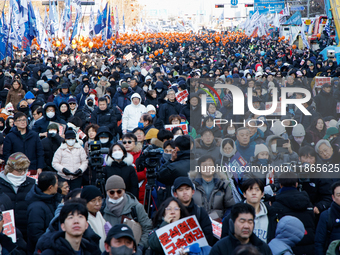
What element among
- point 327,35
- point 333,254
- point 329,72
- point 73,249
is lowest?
point 333,254

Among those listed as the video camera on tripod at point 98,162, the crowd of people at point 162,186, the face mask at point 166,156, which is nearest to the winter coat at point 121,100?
the crowd of people at point 162,186

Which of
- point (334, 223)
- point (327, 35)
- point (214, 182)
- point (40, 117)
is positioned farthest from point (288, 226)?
point (327, 35)

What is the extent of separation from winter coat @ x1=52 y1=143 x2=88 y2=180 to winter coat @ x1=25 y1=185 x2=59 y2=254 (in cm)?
170

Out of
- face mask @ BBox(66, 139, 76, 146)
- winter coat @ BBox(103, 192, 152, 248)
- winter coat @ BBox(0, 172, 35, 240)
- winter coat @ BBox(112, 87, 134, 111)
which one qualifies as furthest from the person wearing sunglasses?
winter coat @ BBox(112, 87, 134, 111)

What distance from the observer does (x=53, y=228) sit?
3422mm

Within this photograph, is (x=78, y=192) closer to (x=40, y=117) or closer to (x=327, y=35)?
A: (x=40, y=117)

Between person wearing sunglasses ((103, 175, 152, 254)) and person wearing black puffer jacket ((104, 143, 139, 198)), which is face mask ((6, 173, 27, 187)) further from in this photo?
person wearing sunglasses ((103, 175, 152, 254))

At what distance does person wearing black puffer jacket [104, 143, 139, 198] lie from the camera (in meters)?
5.12

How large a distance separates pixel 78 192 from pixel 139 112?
487cm

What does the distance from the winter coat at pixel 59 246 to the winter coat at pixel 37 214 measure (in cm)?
74

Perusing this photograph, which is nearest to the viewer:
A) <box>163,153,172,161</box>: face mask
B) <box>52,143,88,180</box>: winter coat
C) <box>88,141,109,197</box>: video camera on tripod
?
<box>88,141,109,197</box>: video camera on tripod

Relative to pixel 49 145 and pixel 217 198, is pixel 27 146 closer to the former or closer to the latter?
pixel 49 145

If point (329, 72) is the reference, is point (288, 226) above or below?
below

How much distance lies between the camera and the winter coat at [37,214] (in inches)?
157
